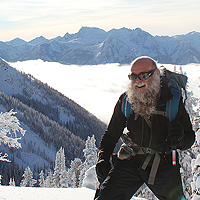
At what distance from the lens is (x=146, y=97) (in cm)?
386

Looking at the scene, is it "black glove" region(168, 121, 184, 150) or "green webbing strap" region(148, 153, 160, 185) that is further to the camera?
"green webbing strap" region(148, 153, 160, 185)

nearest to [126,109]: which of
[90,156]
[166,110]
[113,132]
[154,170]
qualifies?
[113,132]

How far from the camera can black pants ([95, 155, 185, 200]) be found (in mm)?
3756

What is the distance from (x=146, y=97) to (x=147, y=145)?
2.44 ft

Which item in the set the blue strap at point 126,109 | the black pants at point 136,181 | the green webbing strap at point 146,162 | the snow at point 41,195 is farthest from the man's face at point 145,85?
the snow at point 41,195

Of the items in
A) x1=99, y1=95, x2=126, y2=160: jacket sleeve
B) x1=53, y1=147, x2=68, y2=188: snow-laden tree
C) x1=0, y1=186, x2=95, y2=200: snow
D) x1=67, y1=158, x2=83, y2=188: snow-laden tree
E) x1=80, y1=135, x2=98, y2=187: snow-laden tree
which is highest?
x1=99, y1=95, x2=126, y2=160: jacket sleeve

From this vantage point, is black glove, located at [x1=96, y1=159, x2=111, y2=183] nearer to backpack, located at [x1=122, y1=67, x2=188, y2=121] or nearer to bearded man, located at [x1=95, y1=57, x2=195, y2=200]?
bearded man, located at [x1=95, y1=57, x2=195, y2=200]

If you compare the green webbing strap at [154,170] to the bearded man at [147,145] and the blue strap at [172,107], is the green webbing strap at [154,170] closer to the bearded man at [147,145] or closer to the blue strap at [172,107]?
the bearded man at [147,145]

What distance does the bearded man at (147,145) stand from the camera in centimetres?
375

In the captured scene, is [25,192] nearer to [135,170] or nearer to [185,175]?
[135,170]

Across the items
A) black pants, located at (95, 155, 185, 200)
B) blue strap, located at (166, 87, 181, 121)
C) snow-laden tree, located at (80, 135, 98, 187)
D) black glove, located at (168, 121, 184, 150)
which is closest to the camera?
black glove, located at (168, 121, 184, 150)

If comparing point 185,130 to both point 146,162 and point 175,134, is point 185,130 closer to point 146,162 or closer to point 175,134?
point 175,134

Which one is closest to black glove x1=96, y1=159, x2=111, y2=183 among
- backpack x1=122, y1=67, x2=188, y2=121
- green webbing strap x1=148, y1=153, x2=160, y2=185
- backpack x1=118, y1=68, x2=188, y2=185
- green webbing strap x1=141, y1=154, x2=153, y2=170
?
backpack x1=118, y1=68, x2=188, y2=185

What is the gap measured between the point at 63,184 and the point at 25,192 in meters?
25.8
